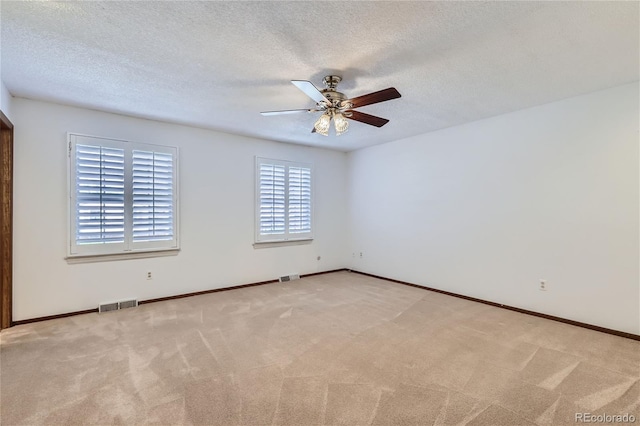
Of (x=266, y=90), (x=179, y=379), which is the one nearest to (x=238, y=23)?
(x=266, y=90)

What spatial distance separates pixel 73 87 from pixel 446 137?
4.81 m

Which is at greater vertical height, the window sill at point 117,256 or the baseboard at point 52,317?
the window sill at point 117,256

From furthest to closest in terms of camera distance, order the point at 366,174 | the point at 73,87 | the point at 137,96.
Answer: the point at 366,174
the point at 137,96
the point at 73,87

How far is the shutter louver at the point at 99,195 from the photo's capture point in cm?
375

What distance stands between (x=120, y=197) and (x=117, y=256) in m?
0.79

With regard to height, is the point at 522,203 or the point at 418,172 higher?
the point at 418,172

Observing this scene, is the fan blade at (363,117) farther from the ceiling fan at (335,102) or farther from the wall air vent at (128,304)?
the wall air vent at (128,304)

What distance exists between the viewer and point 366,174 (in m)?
6.15

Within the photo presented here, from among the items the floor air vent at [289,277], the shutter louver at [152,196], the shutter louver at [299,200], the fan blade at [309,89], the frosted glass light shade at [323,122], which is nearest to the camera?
the fan blade at [309,89]

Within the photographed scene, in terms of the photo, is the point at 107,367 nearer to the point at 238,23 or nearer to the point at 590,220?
the point at 238,23

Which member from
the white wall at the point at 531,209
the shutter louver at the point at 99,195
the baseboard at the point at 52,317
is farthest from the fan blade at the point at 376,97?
the baseboard at the point at 52,317

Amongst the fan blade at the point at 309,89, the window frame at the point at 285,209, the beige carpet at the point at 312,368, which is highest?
the fan blade at the point at 309,89

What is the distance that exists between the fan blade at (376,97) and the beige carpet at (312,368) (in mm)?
2231

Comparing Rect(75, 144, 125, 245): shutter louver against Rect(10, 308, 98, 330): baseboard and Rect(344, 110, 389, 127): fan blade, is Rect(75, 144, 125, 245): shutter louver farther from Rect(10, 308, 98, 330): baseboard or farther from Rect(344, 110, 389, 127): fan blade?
Rect(344, 110, 389, 127): fan blade
